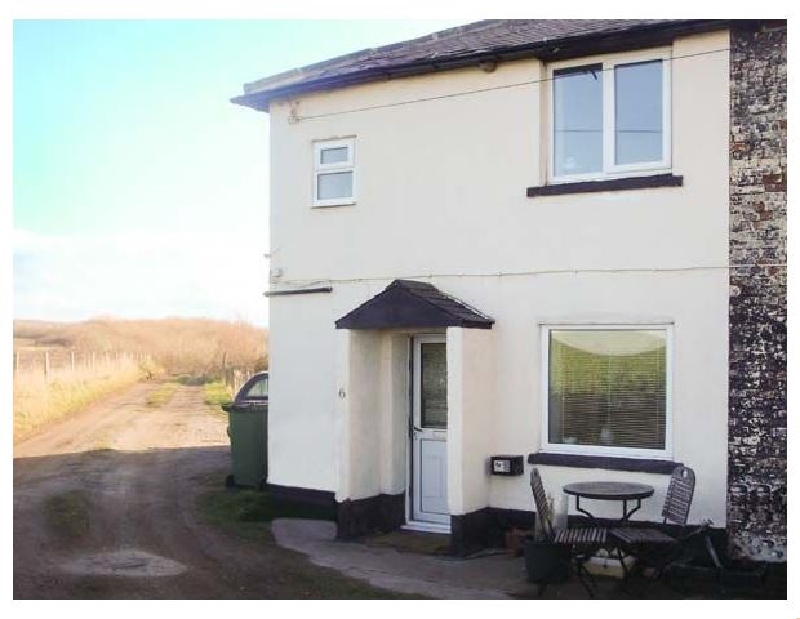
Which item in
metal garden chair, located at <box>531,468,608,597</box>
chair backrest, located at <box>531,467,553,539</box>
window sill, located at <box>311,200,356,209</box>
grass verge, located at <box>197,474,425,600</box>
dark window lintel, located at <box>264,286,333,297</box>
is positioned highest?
window sill, located at <box>311,200,356,209</box>

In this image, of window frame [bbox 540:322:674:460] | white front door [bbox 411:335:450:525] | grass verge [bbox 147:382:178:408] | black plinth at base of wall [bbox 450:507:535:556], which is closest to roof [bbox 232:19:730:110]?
window frame [bbox 540:322:674:460]

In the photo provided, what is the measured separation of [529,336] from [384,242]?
7.34 feet

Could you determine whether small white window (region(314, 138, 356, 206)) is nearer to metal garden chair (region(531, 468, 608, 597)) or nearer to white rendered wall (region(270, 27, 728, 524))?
white rendered wall (region(270, 27, 728, 524))

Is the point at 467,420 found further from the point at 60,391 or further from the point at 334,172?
the point at 60,391

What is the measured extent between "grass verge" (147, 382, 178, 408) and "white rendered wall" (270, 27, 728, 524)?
4263mm

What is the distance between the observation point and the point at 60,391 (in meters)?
13.1

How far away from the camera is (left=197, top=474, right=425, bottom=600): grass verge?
8828 mm

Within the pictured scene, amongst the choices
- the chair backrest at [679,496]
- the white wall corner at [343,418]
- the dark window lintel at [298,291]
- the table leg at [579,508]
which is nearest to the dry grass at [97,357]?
the dark window lintel at [298,291]

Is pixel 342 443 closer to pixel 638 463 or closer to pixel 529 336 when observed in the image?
pixel 529 336

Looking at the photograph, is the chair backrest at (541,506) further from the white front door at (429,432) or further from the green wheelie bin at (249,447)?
the green wheelie bin at (249,447)

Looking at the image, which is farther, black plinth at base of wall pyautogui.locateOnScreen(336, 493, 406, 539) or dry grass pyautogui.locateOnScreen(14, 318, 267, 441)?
dry grass pyautogui.locateOnScreen(14, 318, 267, 441)
